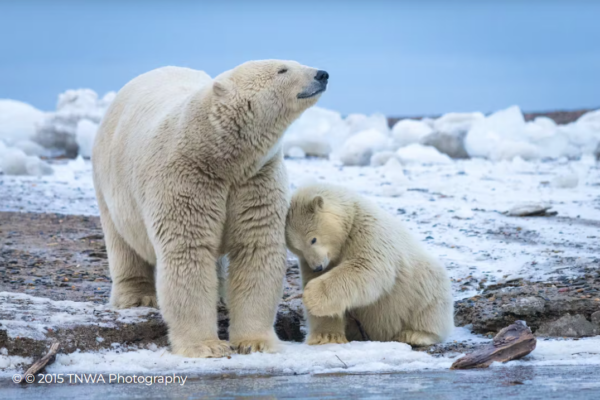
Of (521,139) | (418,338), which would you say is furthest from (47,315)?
(521,139)

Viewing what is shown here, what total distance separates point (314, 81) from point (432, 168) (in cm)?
1065

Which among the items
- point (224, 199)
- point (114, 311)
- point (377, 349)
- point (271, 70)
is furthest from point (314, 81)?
point (114, 311)

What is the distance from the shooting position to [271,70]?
5.64 m

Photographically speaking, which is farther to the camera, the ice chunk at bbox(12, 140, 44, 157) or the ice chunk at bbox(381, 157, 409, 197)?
the ice chunk at bbox(12, 140, 44, 157)

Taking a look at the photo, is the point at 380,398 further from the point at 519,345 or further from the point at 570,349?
the point at 570,349

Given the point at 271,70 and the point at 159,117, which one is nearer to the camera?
the point at 271,70

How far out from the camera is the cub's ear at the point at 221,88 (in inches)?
221

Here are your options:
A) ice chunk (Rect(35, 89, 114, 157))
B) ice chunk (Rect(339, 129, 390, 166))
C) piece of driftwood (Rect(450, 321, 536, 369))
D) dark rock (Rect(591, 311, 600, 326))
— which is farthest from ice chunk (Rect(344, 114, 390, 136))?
piece of driftwood (Rect(450, 321, 536, 369))

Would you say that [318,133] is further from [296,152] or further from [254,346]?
[254,346]

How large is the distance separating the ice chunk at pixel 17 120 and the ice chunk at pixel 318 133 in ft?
19.3

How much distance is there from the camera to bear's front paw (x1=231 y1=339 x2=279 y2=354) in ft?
18.9

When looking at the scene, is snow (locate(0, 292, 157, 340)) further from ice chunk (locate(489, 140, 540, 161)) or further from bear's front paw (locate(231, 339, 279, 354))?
ice chunk (locate(489, 140, 540, 161))

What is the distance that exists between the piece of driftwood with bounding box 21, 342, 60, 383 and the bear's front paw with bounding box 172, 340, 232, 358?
30.9 inches

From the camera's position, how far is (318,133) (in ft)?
65.7
